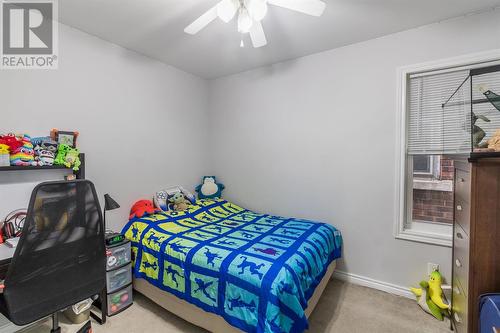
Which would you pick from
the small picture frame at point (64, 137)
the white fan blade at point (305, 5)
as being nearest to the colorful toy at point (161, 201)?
the small picture frame at point (64, 137)

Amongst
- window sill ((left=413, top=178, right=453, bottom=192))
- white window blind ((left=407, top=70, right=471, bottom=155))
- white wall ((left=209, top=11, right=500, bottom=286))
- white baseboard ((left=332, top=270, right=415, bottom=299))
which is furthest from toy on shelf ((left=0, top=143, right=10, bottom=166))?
window sill ((left=413, top=178, right=453, bottom=192))

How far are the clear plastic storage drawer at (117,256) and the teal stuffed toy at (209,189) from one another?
4.23 ft

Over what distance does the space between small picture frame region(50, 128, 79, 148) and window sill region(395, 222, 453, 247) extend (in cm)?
317

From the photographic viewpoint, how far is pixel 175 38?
2.29m

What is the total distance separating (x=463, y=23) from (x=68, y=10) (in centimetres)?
332

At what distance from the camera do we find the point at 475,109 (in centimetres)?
180

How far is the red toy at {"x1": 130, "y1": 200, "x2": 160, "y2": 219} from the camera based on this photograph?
2.44 m

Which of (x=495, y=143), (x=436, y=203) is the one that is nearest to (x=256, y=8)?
(x=495, y=143)

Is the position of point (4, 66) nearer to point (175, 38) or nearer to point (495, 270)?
point (175, 38)

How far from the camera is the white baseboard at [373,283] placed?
2.21m

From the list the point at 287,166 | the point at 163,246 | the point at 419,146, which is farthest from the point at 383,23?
the point at 163,246

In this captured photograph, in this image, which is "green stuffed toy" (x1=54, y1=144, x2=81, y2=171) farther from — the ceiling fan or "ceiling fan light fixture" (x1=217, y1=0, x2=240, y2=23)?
"ceiling fan light fixture" (x1=217, y1=0, x2=240, y2=23)

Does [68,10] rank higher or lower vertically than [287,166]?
higher

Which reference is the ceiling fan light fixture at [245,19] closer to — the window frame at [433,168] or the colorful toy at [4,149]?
the colorful toy at [4,149]
